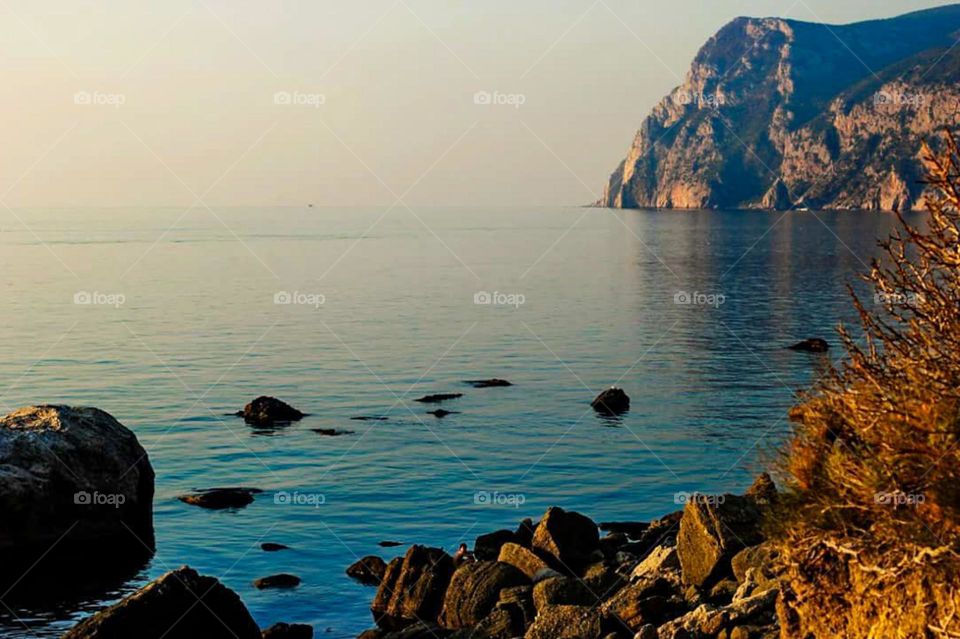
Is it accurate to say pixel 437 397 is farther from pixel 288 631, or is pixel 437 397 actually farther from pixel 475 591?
pixel 475 591

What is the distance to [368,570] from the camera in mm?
30109

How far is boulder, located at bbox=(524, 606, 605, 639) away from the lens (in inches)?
786

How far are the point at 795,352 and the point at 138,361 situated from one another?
135 feet

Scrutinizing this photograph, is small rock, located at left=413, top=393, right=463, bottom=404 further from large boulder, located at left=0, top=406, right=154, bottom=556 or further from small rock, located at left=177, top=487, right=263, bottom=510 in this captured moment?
large boulder, located at left=0, top=406, right=154, bottom=556

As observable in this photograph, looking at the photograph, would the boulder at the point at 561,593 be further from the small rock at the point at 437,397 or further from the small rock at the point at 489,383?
the small rock at the point at 489,383

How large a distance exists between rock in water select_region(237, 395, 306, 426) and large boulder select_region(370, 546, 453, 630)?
2366 centimetres

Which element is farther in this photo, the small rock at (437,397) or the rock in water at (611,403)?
the small rock at (437,397)

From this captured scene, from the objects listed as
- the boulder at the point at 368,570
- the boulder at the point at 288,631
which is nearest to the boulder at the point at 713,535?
the boulder at the point at 288,631

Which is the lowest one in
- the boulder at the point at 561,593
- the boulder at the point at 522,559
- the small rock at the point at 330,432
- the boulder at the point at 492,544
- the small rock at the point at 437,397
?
the boulder at the point at 561,593

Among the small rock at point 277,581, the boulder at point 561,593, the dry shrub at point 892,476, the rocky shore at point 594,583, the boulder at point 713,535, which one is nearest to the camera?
the dry shrub at point 892,476

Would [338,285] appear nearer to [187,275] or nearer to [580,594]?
[187,275]

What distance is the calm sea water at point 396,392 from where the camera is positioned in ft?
113

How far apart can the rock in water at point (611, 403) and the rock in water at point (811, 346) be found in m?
21.3

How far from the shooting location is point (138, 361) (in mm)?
67938
